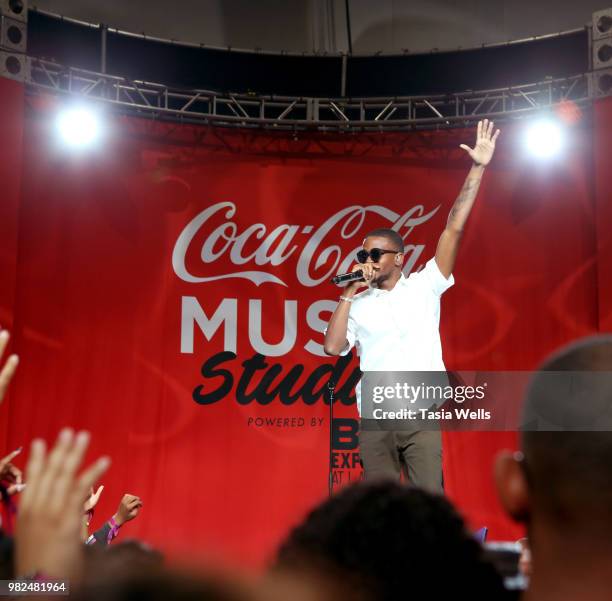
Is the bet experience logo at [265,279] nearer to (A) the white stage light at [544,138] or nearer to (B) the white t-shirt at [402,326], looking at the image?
(A) the white stage light at [544,138]

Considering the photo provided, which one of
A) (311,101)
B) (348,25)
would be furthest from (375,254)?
(348,25)

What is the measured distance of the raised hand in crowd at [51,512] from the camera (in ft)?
3.02

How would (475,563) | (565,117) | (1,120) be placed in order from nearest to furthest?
(475,563)
(1,120)
(565,117)

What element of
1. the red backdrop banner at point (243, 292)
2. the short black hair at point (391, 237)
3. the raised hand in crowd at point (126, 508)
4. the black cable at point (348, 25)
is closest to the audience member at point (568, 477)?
the raised hand in crowd at point (126, 508)

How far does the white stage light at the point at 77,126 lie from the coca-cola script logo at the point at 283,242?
3.64 feet

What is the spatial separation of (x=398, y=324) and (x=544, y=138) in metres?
3.86

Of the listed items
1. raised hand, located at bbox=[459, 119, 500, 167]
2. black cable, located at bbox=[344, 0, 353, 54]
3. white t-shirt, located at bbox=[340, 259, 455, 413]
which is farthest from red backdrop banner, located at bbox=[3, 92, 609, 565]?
white t-shirt, located at bbox=[340, 259, 455, 413]

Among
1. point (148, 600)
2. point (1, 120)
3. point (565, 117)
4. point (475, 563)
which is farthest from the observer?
point (565, 117)

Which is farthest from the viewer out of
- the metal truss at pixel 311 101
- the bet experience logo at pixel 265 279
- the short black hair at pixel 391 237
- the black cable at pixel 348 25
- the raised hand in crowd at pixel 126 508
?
the black cable at pixel 348 25

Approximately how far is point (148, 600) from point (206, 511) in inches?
265

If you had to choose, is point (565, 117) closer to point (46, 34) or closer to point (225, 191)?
point (225, 191)

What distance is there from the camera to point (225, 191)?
7.49 m

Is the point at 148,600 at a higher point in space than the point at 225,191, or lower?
lower

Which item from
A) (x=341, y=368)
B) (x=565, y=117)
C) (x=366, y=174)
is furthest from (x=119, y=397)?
(x=565, y=117)
